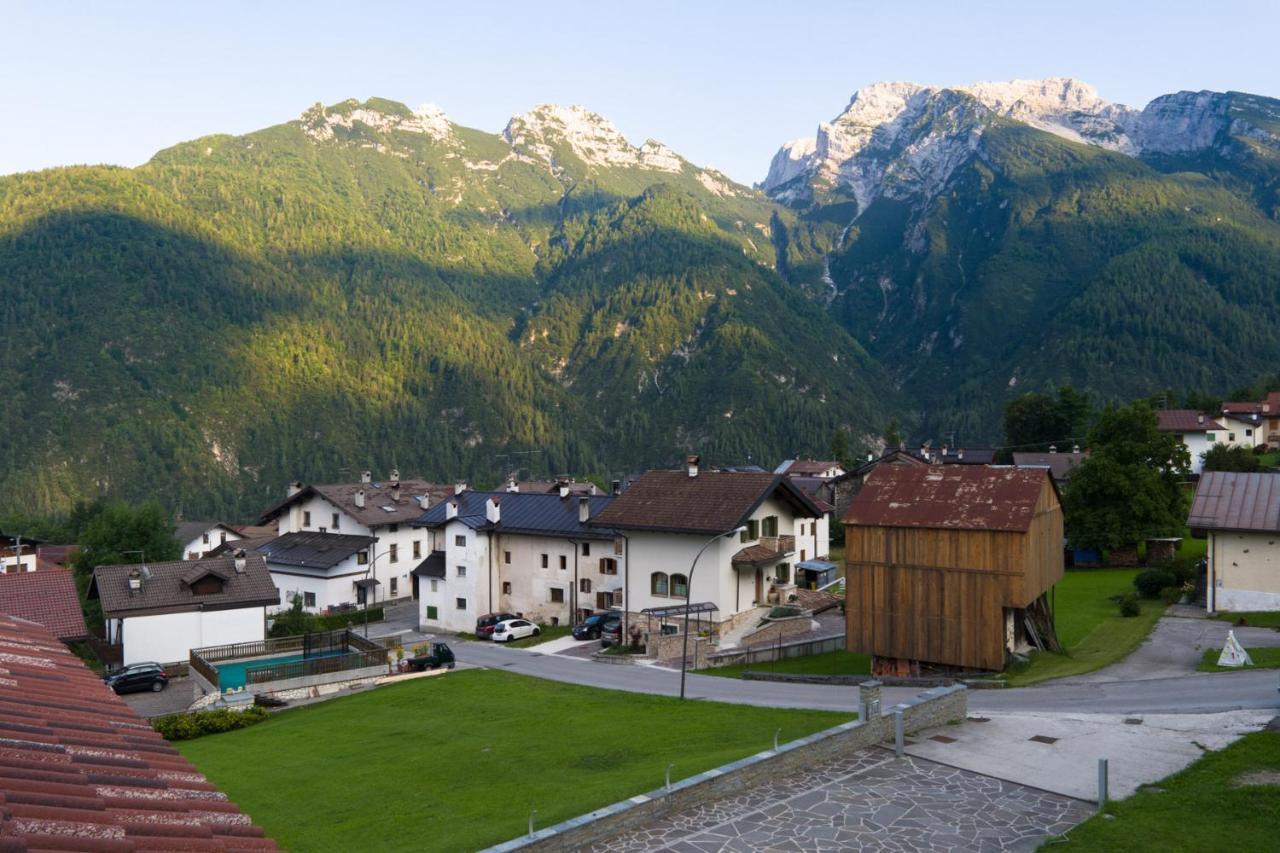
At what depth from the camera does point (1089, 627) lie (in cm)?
4428

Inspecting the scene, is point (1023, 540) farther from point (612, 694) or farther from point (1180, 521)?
point (1180, 521)

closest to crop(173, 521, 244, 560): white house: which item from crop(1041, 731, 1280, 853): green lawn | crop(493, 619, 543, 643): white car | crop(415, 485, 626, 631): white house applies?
crop(415, 485, 626, 631): white house

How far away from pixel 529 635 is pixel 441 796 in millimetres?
32963

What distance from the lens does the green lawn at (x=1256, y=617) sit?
1576 inches

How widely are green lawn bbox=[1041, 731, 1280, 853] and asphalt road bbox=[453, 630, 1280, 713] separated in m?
7.53

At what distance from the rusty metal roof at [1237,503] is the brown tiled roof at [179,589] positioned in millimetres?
50297

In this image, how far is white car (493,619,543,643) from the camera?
2179 inches

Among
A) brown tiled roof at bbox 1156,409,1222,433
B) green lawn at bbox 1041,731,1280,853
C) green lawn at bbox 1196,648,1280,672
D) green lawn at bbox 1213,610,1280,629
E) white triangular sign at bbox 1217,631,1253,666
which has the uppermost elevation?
brown tiled roof at bbox 1156,409,1222,433

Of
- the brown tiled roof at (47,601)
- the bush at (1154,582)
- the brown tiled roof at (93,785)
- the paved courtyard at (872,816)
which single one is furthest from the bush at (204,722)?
the bush at (1154,582)

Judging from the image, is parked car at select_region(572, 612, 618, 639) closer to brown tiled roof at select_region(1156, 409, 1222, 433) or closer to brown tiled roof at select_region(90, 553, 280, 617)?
brown tiled roof at select_region(90, 553, 280, 617)

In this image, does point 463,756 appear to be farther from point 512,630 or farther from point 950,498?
point 512,630

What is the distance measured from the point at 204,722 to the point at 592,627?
21293mm

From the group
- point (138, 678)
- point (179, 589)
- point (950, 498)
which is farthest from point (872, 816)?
point (179, 589)

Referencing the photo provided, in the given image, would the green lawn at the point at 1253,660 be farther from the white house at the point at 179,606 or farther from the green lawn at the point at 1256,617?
the white house at the point at 179,606
